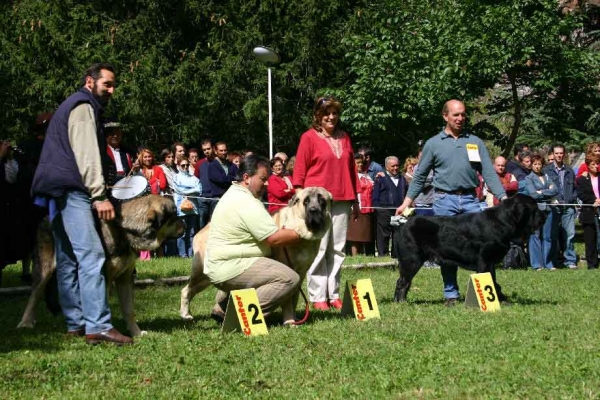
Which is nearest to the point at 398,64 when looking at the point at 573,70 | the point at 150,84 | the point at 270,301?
the point at 573,70

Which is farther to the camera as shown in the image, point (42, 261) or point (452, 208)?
point (452, 208)

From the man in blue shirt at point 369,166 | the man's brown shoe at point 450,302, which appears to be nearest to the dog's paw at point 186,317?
the man's brown shoe at point 450,302

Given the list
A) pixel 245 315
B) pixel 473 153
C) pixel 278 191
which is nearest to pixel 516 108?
pixel 278 191

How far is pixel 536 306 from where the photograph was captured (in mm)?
7988

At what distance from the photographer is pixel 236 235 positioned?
670cm

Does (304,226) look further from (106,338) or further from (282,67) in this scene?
(282,67)

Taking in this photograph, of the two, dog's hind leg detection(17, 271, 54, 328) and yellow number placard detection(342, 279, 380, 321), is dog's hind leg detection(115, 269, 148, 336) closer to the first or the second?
dog's hind leg detection(17, 271, 54, 328)

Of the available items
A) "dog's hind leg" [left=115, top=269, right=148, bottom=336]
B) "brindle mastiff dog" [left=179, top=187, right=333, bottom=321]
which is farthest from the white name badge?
"dog's hind leg" [left=115, top=269, right=148, bottom=336]

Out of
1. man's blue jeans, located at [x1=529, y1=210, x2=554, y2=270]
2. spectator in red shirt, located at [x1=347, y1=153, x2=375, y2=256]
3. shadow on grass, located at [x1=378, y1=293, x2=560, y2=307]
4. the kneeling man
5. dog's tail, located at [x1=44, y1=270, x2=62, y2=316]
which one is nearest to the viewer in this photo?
the kneeling man

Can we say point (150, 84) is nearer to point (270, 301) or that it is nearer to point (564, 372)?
point (270, 301)

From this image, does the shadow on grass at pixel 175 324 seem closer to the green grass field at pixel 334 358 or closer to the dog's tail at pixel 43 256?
Result: the green grass field at pixel 334 358

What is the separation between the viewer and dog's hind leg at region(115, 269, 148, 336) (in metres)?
6.50

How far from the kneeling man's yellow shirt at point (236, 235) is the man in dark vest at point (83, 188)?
1.06 metres

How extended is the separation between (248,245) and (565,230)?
9122mm
